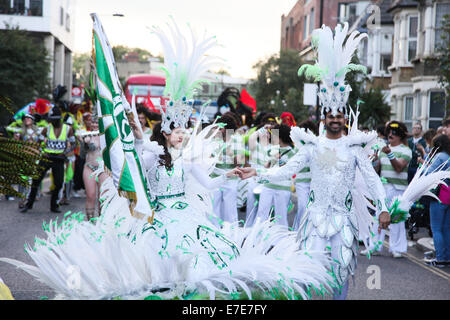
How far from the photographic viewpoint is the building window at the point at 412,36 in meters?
31.5

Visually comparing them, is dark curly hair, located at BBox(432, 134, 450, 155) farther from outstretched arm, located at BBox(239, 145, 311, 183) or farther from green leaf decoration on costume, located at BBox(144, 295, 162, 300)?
green leaf decoration on costume, located at BBox(144, 295, 162, 300)

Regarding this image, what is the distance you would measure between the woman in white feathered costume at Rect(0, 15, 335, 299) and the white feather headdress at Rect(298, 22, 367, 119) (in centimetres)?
100

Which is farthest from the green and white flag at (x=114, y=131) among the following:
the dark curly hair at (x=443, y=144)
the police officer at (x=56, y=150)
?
the police officer at (x=56, y=150)

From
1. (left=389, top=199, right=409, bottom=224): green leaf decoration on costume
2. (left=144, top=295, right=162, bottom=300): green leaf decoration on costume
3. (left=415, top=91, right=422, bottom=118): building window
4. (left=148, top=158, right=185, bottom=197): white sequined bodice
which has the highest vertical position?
(left=415, top=91, right=422, bottom=118): building window

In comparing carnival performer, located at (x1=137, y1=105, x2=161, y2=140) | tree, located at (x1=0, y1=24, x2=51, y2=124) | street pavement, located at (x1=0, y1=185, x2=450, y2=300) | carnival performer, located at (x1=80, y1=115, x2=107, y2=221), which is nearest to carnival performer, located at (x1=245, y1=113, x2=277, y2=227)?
carnival performer, located at (x1=137, y1=105, x2=161, y2=140)

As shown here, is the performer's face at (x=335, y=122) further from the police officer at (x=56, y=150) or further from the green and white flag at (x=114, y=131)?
the police officer at (x=56, y=150)

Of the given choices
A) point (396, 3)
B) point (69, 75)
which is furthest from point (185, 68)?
point (69, 75)

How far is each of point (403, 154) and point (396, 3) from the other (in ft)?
78.4

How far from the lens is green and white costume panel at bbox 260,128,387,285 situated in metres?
5.55

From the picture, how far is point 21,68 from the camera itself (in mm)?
28172

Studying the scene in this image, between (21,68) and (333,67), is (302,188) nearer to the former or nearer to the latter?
(333,67)

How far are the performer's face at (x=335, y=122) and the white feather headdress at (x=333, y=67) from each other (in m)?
0.04
